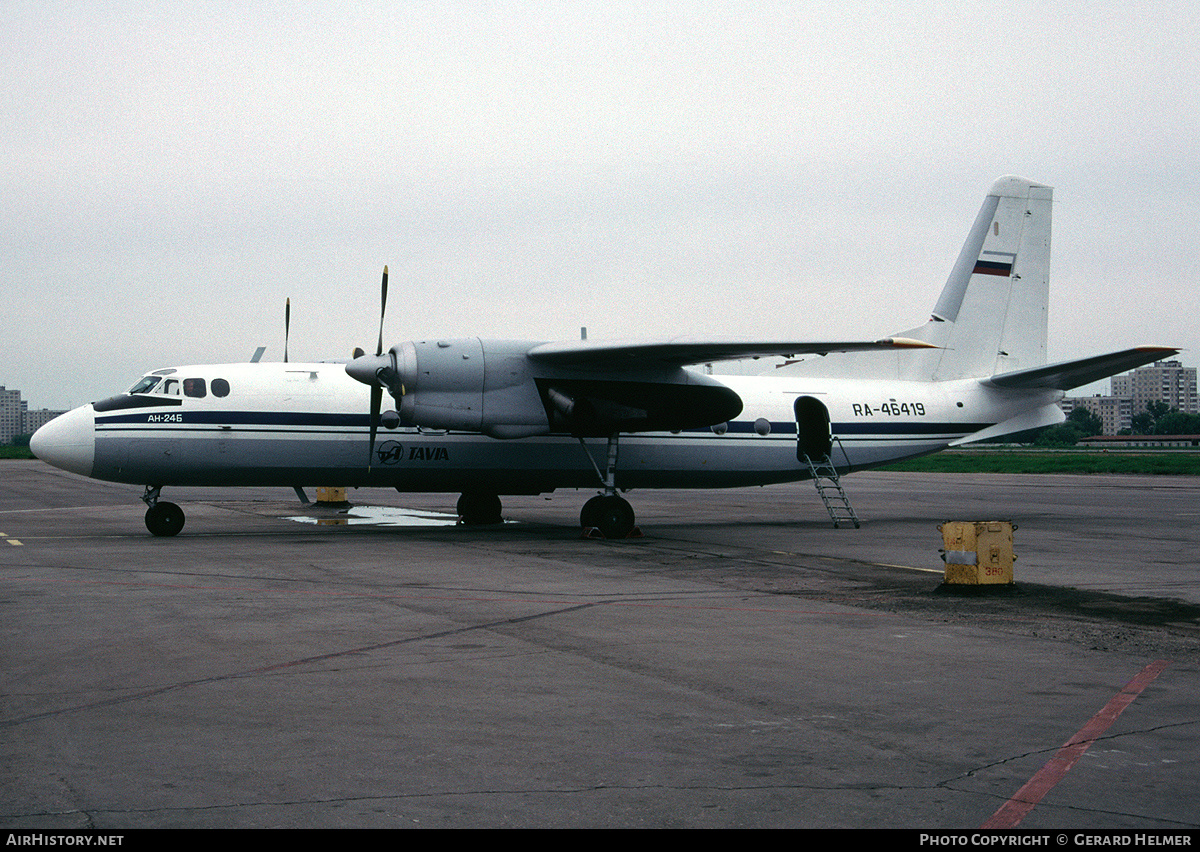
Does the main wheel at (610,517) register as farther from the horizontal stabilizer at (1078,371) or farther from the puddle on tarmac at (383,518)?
the horizontal stabilizer at (1078,371)

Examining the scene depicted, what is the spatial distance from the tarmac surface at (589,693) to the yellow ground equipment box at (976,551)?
46 cm

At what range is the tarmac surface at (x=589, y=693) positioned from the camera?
523cm

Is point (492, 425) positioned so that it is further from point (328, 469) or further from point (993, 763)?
point (993, 763)

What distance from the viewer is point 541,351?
20938 mm

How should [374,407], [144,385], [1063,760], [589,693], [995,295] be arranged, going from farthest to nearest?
1. [995,295]
2. [144,385]
3. [374,407]
4. [589,693]
5. [1063,760]

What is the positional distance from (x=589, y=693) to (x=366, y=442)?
1519 cm

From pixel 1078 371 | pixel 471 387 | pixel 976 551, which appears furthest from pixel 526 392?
pixel 1078 371

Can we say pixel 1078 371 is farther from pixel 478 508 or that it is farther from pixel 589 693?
pixel 589 693

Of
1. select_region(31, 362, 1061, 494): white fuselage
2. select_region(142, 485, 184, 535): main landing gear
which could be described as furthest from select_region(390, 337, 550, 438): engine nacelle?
select_region(142, 485, 184, 535): main landing gear

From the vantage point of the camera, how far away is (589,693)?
7.58 metres

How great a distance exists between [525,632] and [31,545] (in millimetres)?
13142

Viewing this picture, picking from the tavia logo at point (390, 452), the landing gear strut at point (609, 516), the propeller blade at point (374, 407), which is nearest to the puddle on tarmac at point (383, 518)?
the tavia logo at point (390, 452)

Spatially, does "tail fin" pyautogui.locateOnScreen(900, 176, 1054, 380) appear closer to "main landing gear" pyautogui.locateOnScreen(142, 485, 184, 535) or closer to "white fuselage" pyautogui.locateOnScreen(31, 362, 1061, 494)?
"white fuselage" pyautogui.locateOnScreen(31, 362, 1061, 494)
